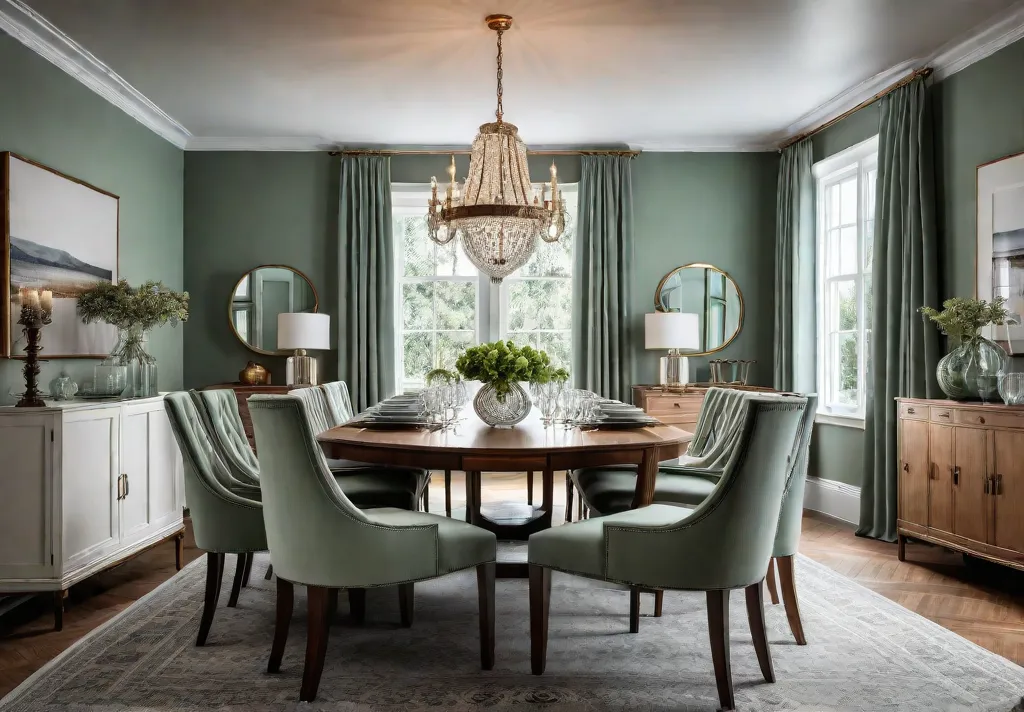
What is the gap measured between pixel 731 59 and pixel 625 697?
3.56 meters

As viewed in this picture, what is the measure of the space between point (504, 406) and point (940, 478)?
2.33 metres

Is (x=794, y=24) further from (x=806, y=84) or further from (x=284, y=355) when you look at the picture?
(x=284, y=355)

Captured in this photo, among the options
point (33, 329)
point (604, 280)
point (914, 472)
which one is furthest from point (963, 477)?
point (33, 329)

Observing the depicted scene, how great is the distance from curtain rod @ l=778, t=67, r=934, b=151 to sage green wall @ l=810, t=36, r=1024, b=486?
141 millimetres

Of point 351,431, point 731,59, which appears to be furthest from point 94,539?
point 731,59

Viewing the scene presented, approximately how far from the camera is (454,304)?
245 inches

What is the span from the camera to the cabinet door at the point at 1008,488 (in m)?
3.17

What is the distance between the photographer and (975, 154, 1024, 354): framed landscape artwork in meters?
3.63

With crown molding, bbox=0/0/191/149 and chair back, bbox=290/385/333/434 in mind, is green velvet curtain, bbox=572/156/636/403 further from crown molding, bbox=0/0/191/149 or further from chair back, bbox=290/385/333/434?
crown molding, bbox=0/0/191/149

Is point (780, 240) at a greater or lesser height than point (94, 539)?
greater

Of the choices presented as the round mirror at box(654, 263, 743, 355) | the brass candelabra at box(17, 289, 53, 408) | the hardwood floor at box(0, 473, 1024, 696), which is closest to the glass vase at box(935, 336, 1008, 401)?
the hardwood floor at box(0, 473, 1024, 696)

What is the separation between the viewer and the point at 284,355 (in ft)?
19.1

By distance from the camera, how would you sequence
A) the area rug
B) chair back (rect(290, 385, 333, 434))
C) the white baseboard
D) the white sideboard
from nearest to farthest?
the area rug, the white sideboard, chair back (rect(290, 385, 333, 434)), the white baseboard

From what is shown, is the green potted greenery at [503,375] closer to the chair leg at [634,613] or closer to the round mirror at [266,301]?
the chair leg at [634,613]
